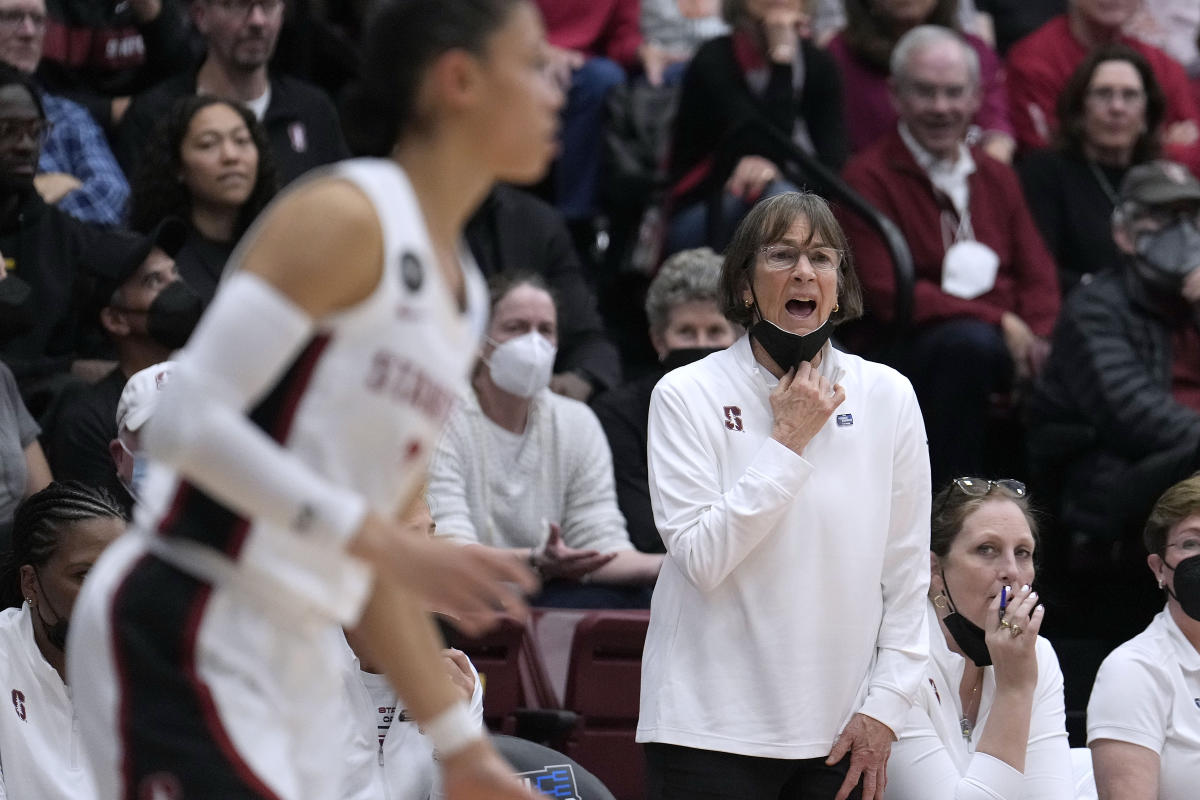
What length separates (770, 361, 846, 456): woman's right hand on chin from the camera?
3926 millimetres

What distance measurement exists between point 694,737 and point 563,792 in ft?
1.93

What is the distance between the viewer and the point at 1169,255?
646 centimetres

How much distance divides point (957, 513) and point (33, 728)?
7.84ft

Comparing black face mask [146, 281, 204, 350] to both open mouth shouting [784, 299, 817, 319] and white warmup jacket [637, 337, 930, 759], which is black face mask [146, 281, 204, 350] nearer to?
white warmup jacket [637, 337, 930, 759]

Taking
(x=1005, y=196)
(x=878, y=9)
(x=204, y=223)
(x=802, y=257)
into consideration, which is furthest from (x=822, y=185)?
(x=802, y=257)

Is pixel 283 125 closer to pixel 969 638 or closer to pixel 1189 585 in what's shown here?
pixel 969 638

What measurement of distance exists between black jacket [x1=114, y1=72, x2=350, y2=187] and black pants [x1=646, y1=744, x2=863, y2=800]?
3.87m

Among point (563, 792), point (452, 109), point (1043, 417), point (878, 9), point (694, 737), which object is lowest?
point (563, 792)

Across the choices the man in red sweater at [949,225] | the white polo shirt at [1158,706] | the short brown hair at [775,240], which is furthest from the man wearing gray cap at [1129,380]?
the short brown hair at [775,240]

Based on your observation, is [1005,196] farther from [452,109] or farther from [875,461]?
[452,109]

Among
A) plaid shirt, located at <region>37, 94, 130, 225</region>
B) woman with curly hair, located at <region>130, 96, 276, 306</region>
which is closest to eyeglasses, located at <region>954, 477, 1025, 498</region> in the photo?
woman with curly hair, located at <region>130, 96, 276, 306</region>

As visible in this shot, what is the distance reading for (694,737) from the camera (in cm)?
386

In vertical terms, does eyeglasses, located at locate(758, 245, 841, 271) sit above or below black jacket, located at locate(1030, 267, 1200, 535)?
above

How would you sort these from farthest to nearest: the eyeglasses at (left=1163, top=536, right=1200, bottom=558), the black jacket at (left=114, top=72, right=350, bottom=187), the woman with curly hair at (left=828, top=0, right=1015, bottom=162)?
the woman with curly hair at (left=828, top=0, right=1015, bottom=162) → the black jacket at (left=114, top=72, right=350, bottom=187) → the eyeglasses at (left=1163, top=536, right=1200, bottom=558)
